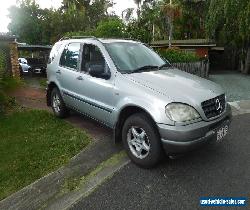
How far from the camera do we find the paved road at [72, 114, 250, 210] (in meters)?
3.90

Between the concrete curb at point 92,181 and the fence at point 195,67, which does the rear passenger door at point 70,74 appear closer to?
the concrete curb at point 92,181

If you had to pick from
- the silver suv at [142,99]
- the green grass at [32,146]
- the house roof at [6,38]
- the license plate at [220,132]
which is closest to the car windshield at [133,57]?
the silver suv at [142,99]

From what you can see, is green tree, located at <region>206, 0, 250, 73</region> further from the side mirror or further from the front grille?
the side mirror

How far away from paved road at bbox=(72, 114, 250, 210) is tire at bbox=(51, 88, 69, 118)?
2.76m

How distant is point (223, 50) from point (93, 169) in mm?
24859

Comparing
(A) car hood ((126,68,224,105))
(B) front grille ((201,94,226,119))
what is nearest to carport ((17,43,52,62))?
(A) car hood ((126,68,224,105))

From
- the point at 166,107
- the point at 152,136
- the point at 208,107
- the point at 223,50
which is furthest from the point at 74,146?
the point at 223,50

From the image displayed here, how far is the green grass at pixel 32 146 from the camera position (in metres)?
4.72

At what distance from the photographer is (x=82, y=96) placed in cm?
587

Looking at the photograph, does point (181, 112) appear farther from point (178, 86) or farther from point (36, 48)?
point (36, 48)

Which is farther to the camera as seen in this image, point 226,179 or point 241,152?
point 241,152

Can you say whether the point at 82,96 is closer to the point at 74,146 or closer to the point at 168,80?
the point at 74,146

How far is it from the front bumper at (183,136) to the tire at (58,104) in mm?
3433

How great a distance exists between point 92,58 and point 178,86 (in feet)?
6.37
